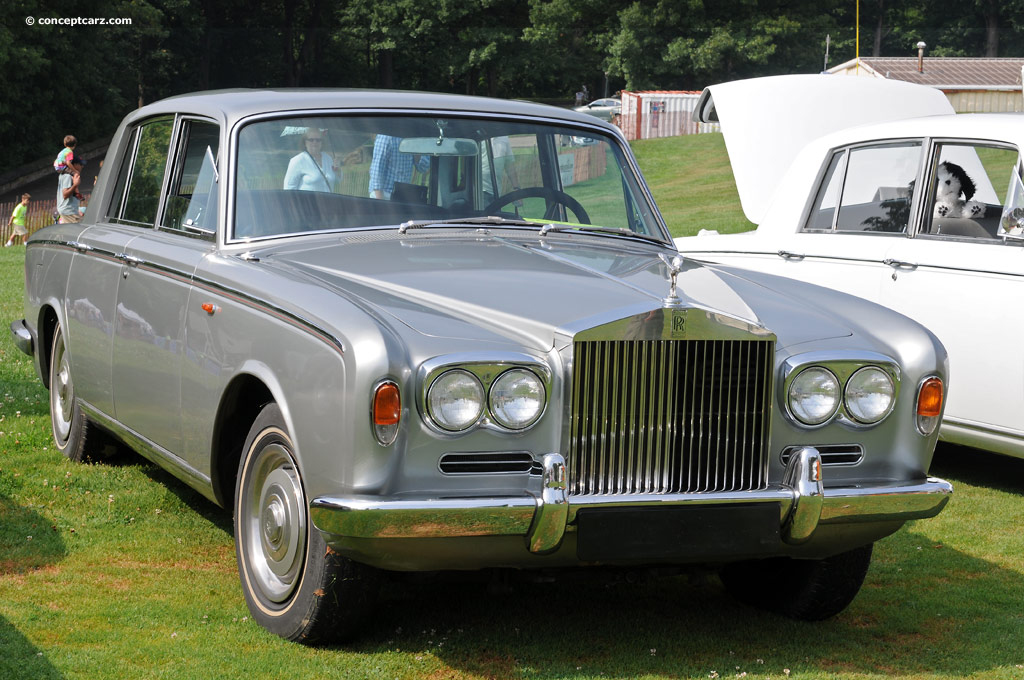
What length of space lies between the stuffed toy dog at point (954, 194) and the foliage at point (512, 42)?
182 ft

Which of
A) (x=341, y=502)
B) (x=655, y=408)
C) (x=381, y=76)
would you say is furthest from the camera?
(x=381, y=76)

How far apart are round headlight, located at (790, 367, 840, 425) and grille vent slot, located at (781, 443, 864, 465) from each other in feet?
0.31

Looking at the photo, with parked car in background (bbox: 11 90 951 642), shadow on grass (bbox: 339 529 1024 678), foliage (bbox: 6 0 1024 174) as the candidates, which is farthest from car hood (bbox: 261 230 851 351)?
foliage (bbox: 6 0 1024 174)

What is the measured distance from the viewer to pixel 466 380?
3.56 metres

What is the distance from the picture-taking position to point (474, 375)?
11.7 ft

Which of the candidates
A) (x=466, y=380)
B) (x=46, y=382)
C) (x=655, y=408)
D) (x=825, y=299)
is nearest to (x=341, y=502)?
(x=466, y=380)

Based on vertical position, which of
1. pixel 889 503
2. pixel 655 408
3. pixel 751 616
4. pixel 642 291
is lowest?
pixel 751 616

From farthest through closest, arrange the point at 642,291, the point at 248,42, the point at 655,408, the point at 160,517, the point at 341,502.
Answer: the point at 248,42, the point at 160,517, the point at 642,291, the point at 655,408, the point at 341,502

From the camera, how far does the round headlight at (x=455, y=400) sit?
139 inches

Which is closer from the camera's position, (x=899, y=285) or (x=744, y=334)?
(x=744, y=334)

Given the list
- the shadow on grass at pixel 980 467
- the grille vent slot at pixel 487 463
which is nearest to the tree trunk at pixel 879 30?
the shadow on grass at pixel 980 467

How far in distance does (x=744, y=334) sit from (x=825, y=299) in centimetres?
91

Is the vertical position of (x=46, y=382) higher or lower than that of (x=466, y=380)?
lower

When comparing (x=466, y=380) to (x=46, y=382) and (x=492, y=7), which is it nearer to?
(x=46, y=382)
